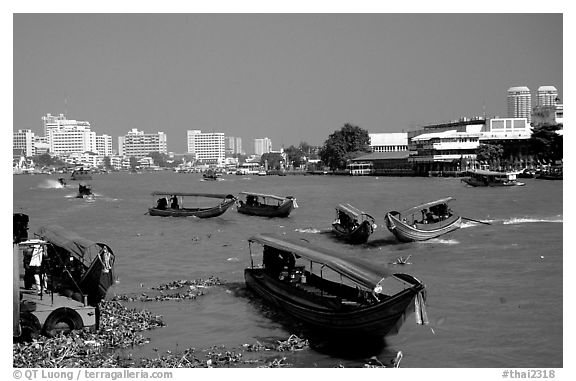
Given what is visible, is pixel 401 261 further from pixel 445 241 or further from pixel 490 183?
pixel 490 183

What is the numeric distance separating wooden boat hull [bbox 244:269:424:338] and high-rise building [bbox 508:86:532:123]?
182 feet

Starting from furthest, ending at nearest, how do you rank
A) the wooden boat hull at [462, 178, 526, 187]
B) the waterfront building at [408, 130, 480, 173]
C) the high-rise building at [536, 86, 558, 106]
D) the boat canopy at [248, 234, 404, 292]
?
the high-rise building at [536, 86, 558, 106] → the waterfront building at [408, 130, 480, 173] → the wooden boat hull at [462, 178, 526, 187] → the boat canopy at [248, 234, 404, 292]

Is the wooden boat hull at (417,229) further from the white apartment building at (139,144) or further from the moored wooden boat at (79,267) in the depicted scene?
the white apartment building at (139,144)

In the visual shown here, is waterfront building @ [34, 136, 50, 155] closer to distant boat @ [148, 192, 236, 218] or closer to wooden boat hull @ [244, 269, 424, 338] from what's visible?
distant boat @ [148, 192, 236, 218]

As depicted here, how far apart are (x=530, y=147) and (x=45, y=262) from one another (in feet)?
135

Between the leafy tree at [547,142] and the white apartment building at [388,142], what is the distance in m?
20.1

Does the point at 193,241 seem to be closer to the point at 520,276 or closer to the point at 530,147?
the point at 520,276

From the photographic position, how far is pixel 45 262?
27.1 ft

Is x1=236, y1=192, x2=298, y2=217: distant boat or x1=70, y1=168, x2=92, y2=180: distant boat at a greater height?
x1=70, y1=168, x2=92, y2=180: distant boat

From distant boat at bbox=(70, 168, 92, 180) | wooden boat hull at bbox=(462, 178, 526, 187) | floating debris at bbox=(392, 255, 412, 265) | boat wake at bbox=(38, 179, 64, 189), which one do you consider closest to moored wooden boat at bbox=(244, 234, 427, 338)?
floating debris at bbox=(392, 255, 412, 265)

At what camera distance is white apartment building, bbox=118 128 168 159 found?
12606 centimetres

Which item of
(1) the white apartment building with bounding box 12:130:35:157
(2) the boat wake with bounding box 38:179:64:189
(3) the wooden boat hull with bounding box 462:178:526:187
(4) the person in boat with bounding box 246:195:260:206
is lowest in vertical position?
(4) the person in boat with bounding box 246:195:260:206

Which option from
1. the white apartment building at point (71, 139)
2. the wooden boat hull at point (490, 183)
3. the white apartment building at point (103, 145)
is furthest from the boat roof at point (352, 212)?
the white apartment building at point (103, 145)
